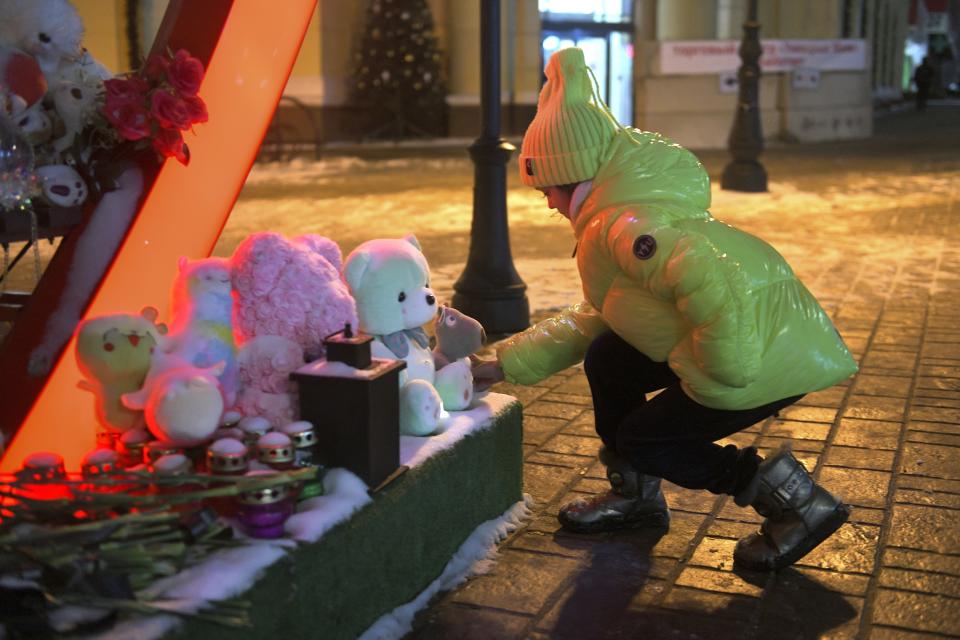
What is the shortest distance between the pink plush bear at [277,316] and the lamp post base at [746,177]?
11.2 meters

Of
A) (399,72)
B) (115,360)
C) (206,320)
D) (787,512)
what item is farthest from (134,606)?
(399,72)

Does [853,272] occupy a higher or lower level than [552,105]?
lower

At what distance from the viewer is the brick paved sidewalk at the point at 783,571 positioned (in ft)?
9.71

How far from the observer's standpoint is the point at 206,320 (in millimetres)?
2996

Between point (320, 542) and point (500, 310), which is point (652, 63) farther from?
point (320, 542)

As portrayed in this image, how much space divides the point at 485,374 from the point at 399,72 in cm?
1747

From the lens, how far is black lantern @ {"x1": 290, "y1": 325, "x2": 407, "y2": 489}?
2730mm

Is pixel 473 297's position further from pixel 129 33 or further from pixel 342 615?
pixel 129 33

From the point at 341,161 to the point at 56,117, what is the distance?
47.4 feet

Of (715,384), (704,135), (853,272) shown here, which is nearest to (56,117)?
(715,384)

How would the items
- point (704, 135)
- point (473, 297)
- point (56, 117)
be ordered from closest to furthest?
1. point (56, 117)
2. point (473, 297)
3. point (704, 135)

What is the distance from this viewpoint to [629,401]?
3508 millimetres

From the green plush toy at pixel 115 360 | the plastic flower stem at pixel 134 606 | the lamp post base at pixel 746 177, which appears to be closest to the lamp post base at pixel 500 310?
the green plush toy at pixel 115 360

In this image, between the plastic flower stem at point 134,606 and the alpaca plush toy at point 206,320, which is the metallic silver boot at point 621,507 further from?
the plastic flower stem at point 134,606
